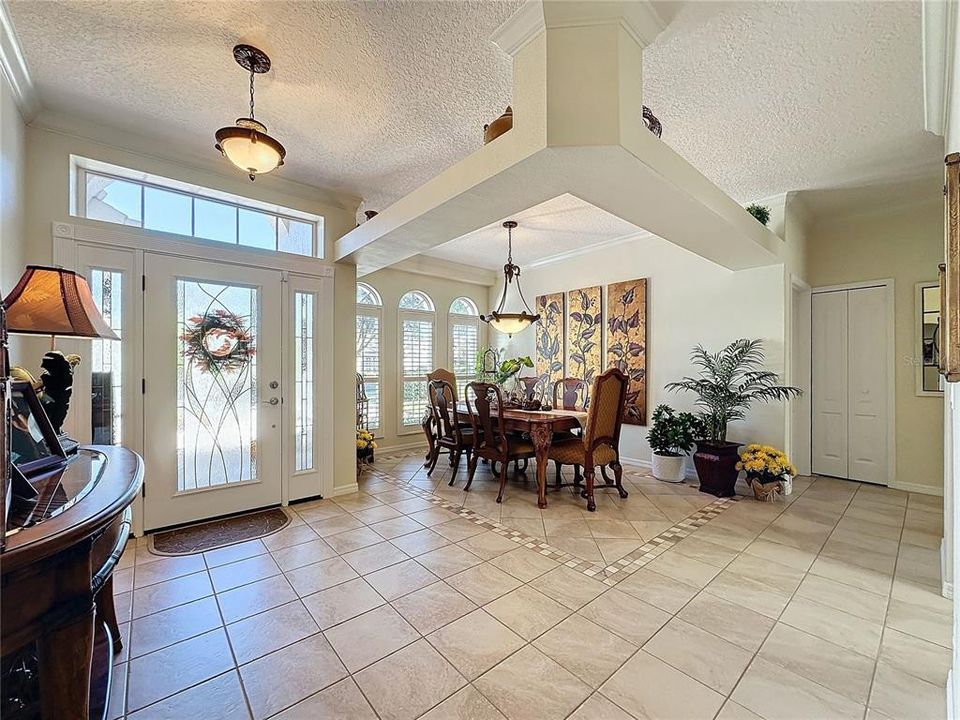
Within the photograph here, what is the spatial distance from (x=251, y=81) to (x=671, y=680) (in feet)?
11.6

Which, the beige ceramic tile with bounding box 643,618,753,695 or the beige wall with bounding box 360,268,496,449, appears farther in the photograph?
the beige wall with bounding box 360,268,496,449

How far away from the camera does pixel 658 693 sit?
1.54 m

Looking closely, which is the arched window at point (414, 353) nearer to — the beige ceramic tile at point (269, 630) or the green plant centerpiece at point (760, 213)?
the beige ceramic tile at point (269, 630)

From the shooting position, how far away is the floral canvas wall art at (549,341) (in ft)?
19.8

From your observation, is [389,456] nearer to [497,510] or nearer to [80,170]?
[497,510]

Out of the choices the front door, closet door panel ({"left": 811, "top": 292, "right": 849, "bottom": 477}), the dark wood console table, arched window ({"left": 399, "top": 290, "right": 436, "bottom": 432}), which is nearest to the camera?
the dark wood console table

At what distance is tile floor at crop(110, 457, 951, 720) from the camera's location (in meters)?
1.52

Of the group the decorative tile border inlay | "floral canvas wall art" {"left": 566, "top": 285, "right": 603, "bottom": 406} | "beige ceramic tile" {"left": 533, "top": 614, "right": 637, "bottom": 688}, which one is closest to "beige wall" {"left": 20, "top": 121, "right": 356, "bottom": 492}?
the decorative tile border inlay

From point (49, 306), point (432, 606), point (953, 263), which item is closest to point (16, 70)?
point (49, 306)

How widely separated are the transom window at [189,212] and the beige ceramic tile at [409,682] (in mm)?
3225

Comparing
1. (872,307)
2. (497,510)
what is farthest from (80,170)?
(872,307)

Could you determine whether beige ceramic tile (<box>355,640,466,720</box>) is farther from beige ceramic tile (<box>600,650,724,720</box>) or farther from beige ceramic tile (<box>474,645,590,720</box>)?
beige ceramic tile (<box>600,650,724,720</box>)

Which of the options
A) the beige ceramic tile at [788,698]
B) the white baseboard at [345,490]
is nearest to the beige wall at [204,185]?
the white baseboard at [345,490]

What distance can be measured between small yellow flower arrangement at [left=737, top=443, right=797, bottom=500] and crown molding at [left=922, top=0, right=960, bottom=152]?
2.59 metres
